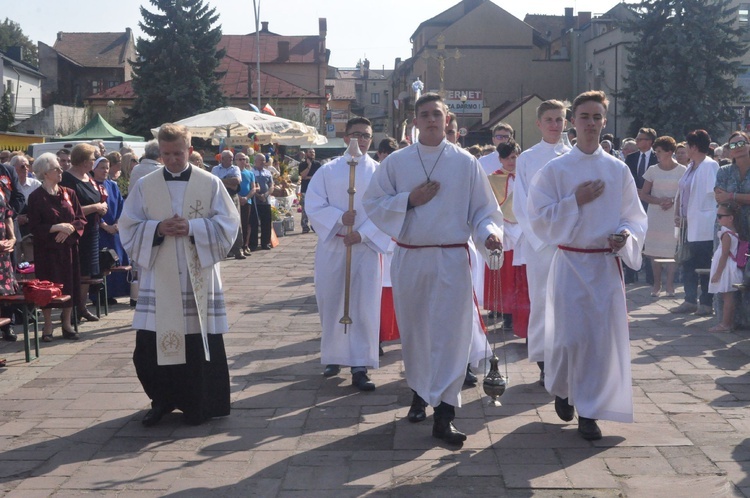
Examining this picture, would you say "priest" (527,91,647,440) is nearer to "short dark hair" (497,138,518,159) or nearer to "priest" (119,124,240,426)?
"priest" (119,124,240,426)

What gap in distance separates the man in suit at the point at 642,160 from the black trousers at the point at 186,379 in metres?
8.51

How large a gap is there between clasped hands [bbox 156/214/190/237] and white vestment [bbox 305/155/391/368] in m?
1.52

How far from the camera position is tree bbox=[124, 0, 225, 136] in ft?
166

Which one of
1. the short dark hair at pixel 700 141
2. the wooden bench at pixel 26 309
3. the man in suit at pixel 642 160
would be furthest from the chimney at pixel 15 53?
the short dark hair at pixel 700 141

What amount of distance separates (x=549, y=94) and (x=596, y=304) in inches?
2291

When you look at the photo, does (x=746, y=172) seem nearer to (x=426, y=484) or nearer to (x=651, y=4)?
(x=426, y=484)

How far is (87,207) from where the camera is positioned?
34.4 feet

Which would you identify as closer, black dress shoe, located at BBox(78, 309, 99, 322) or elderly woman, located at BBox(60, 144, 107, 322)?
elderly woman, located at BBox(60, 144, 107, 322)

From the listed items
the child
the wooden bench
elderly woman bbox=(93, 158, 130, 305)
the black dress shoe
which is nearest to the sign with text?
elderly woman bbox=(93, 158, 130, 305)

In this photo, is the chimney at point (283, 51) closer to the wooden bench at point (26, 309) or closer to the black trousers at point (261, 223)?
the black trousers at point (261, 223)

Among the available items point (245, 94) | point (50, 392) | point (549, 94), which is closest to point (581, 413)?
point (50, 392)

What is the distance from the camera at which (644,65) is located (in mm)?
39281

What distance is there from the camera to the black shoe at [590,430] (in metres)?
5.97

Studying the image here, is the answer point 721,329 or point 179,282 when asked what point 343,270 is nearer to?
point 179,282
